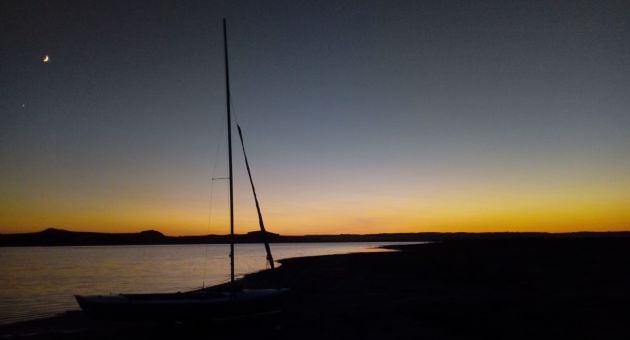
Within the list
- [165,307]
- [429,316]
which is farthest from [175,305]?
[429,316]

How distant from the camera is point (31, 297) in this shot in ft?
120

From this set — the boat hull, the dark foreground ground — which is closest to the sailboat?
the boat hull

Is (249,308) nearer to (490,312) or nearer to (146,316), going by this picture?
(146,316)

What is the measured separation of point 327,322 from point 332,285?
13.6 m

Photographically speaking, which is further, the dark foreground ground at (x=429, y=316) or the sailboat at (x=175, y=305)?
the sailboat at (x=175, y=305)

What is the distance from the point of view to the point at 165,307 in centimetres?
1861

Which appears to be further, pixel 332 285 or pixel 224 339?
pixel 332 285

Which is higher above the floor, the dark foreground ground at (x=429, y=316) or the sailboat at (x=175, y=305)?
the sailboat at (x=175, y=305)

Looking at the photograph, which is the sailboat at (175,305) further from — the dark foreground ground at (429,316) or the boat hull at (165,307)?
the dark foreground ground at (429,316)

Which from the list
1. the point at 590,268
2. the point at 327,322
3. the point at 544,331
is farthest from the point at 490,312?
the point at 590,268

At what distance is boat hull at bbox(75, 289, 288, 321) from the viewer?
1850 cm

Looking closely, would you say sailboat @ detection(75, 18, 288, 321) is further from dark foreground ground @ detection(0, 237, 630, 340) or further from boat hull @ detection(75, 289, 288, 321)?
dark foreground ground @ detection(0, 237, 630, 340)

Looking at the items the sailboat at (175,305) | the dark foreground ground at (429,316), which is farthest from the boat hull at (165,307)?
the dark foreground ground at (429,316)

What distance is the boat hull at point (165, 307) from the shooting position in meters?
18.5
